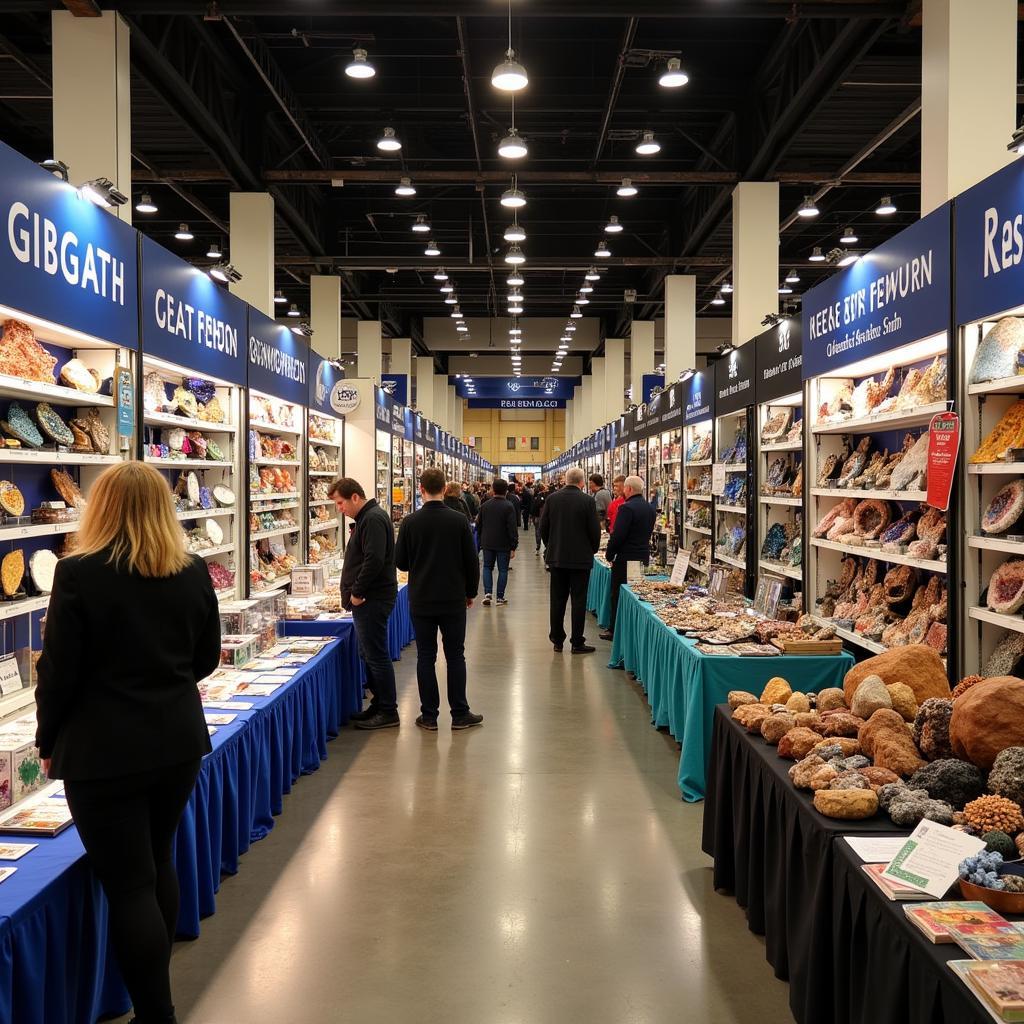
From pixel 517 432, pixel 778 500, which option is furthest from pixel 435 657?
pixel 517 432

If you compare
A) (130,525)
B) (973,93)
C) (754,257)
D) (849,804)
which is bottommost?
(849,804)

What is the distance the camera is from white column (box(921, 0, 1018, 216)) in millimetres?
5137

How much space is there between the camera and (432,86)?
977cm

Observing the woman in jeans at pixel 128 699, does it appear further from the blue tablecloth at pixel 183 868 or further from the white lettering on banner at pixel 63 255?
the white lettering on banner at pixel 63 255

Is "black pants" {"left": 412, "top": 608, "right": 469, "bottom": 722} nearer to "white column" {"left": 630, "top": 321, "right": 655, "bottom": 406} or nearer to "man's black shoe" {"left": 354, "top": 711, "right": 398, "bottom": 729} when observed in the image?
"man's black shoe" {"left": 354, "top": 711, "right": 398, "bottom": 729}

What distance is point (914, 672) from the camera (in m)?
3.45

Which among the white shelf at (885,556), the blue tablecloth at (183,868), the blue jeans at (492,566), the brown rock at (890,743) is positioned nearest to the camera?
the blue tablecloth at (183,868)

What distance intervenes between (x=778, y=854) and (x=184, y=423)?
14.7 ft

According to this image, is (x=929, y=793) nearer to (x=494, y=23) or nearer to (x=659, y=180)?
(x=494, y=23)

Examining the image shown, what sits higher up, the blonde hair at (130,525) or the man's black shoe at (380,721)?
the blonde hair at (130,525)

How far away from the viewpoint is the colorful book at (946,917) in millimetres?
1908

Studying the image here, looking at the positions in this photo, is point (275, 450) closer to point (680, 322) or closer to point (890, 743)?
point (890, 743)

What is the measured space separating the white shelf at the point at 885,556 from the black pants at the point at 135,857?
3.53 m

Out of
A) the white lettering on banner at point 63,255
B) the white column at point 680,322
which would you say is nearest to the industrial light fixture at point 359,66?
the white lettering on banner at point 63,255
